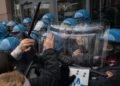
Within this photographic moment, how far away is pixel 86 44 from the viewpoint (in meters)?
2.45

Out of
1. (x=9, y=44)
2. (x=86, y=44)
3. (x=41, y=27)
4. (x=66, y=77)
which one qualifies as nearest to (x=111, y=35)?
(x=86, y=44)

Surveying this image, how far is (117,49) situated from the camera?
2.51 meters

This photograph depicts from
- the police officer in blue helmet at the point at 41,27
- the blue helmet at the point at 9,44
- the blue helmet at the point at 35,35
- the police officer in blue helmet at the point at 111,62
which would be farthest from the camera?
the police officer in blue helmet at the point at 41,27

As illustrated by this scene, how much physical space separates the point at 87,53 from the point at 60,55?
0.25 metres

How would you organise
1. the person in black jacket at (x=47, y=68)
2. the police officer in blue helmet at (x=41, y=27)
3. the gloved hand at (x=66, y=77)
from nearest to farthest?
1. the person in black jacket at (x=47, y=68)
2. the gloved hand at (x=66, y=77)
3. the police officer in blue helmet at (x=41, y=27)

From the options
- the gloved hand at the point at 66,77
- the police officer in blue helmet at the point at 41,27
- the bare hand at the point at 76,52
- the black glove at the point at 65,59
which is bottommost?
the gloved hand at the point at 66,77

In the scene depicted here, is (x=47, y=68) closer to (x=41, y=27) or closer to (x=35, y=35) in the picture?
(x=35, y=35)

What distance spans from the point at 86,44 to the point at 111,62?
10.9 inches

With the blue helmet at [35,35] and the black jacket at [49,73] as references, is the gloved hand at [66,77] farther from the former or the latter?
the blue helmet at [35,35]

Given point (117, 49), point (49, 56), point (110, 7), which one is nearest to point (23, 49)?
point (49, 56)

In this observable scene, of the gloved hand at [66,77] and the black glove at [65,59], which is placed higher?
the black glove at [65,59]

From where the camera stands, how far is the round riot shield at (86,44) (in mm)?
2322

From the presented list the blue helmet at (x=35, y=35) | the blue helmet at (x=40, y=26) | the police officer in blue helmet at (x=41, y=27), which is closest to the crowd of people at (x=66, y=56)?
the blue helmet at (x=35, y=35)

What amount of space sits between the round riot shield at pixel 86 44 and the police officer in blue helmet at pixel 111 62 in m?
0.05
